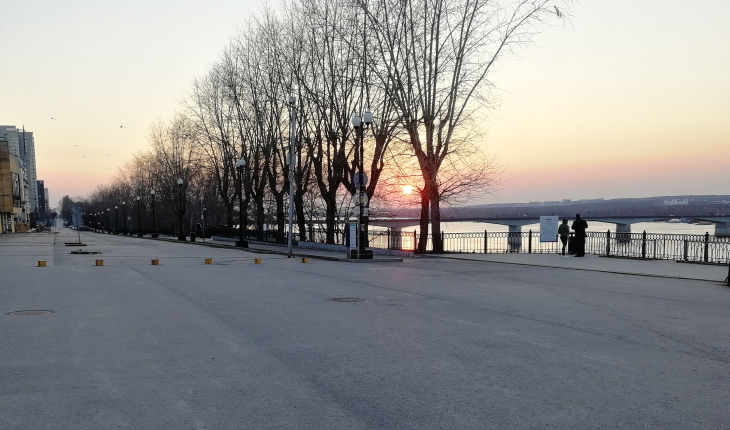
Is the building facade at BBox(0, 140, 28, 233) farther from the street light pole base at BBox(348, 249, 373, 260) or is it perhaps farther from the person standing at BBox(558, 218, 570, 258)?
the person standing at BBox(558, 218, 570, 258)

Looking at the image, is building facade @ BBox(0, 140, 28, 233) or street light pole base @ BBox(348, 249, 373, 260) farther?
building facade @ BBox(0, 140, 28, 233)

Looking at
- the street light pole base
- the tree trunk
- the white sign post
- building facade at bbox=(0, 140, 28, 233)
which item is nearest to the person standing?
the white sign post

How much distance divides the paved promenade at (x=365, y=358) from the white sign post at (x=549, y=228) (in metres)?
12.6

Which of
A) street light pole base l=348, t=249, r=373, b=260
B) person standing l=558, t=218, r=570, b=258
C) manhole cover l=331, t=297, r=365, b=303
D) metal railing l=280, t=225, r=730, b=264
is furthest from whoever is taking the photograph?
person standing l=558, t=218, r=570, b=258

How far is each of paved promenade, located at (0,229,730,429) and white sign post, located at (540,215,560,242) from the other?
496 inches

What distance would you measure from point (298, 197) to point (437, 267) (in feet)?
76.8

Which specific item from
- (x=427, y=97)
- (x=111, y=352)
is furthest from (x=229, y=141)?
(x=111, y=352)

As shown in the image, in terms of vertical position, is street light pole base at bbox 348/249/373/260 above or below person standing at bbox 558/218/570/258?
below

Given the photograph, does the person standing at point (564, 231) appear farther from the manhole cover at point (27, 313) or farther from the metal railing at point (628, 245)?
the manhole cover at point (27, 313)

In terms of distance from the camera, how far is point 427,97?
27.6 meters

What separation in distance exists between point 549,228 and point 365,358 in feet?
70.0

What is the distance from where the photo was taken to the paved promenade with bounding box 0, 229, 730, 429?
466cm

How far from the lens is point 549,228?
85.0ft

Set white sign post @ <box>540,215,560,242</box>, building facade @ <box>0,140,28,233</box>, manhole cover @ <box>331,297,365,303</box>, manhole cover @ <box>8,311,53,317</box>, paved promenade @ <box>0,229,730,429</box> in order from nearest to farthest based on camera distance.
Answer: paved promenade @ <box>0,229,730,429</box> < manhole cover @ <box>8,311,53,317</box> < manhole cover @ <box>331,297,365,303</box> < white sign post @ <box>540,215,560,242</box> < building facade @ <box>0,140,28,233</box>
